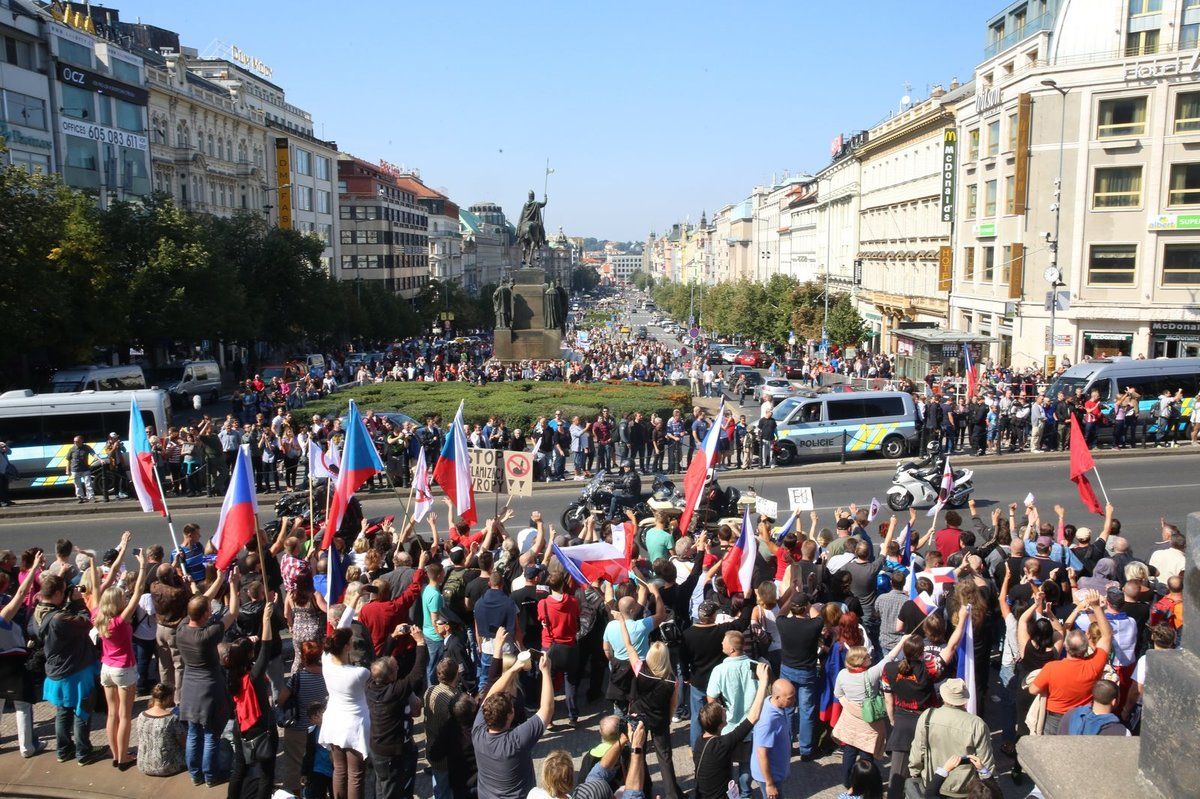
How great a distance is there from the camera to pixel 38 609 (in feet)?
29.7

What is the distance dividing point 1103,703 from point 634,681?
10.8ft

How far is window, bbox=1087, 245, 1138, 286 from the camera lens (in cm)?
3978

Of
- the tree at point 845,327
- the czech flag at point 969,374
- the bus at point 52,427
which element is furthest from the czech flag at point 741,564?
the tree at point 845,327

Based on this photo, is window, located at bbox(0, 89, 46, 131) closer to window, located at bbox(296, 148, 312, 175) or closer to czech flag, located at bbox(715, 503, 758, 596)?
window, located at bbox(296, 148, 312, 175)

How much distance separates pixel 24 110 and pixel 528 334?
23908 mm

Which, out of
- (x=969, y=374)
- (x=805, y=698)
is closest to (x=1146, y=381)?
(x=969, y=374)

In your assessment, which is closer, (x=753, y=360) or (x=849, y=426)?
(x=849, y=426)

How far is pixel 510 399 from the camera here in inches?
1204

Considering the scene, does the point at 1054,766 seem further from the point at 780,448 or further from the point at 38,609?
the point at 780,448

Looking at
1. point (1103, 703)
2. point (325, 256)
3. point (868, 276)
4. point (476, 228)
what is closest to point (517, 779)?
point (1103, 703)

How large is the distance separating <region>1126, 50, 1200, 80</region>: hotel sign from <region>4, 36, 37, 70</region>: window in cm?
4538

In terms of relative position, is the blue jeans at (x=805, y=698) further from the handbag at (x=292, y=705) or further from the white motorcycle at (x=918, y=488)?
the white motorcycle at (x=918, y=488)

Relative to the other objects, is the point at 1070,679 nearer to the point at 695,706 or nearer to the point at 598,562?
the point at 695,706

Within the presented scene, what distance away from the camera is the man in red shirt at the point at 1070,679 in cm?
720
